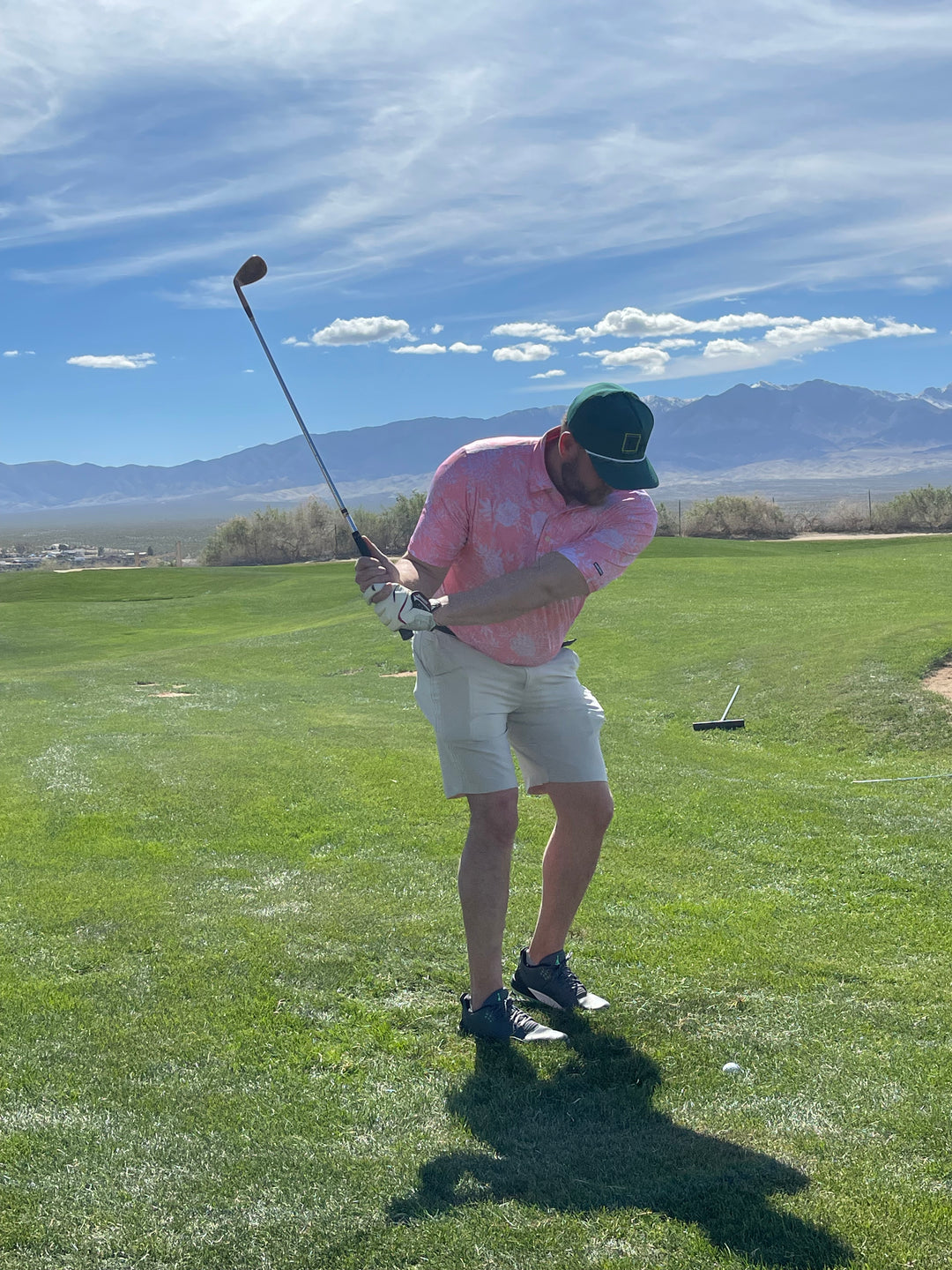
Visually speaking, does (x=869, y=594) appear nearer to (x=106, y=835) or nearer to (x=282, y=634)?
(x=282, y=634)

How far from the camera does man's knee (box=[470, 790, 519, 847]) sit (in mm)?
4102

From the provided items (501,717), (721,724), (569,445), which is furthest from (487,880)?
(721,724)

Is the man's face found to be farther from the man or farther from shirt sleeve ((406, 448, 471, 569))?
shirt sleeve ((406, 448, 471, 569))

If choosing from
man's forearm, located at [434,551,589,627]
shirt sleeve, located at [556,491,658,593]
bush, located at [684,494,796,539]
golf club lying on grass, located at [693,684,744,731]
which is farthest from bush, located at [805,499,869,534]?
man's forearm, located at [434,551,589,627]

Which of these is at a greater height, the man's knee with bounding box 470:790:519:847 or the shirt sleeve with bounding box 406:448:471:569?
the shirt sleeve with bounding box 406:448:471:569

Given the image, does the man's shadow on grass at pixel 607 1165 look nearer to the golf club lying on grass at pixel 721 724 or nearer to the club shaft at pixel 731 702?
the golf club lying on grass at pixel 721 724

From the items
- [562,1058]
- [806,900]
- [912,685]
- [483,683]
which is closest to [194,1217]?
[562,1058]

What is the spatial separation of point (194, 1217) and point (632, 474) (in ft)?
9.09

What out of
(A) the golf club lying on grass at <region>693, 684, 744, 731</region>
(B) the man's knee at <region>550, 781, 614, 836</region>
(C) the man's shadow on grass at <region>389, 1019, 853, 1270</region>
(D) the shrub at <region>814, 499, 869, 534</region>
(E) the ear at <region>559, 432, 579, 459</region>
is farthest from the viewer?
(D) the shrub at <region>814, 499, 869, 534</region>

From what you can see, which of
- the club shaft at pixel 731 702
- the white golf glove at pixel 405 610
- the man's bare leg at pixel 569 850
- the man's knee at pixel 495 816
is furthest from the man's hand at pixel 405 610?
the club shaft at pixel 731 702

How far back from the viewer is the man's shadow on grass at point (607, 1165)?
115 inches

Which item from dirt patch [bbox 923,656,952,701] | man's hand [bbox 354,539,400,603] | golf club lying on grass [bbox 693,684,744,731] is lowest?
golf club lying on grass [bbox 693,684,744,731]

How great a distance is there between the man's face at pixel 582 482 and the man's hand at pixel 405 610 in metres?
0.70

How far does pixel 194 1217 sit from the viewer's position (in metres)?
3.00
